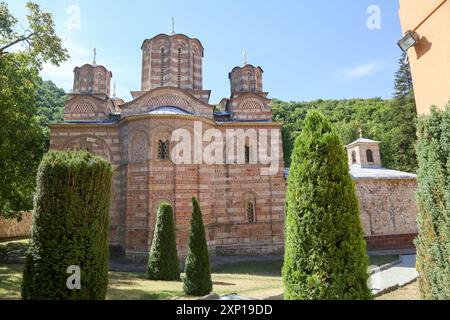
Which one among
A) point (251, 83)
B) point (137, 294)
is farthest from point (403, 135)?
point (137, 294)

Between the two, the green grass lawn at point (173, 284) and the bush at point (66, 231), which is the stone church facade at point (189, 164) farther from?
the bush at point (66, 231)

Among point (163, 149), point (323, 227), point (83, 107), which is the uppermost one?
point (83, 107)

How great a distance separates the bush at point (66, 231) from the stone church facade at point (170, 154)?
27.5 ft

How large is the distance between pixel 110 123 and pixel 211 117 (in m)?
5.22

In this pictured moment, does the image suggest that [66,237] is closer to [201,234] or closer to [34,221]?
[34,221]

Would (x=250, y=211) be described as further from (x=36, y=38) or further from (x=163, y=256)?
(x=36, y=38)

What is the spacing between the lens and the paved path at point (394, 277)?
866cm

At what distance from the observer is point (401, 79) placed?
36594mm

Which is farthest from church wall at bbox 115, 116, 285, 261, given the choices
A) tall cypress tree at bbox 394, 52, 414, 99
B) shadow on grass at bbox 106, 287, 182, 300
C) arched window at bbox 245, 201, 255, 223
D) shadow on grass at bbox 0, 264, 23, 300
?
tall cypress tree at bbox 394, 52, 414, 99

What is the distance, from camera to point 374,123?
130 ft

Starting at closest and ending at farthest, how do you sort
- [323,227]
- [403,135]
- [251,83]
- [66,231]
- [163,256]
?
[323,227]
[66,231]
[163,256]
[251,83]
[403,135]

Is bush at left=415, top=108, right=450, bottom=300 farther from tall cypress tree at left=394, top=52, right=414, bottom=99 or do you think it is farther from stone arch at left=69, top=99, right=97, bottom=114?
tall cypress tree at left=394, top=52, right=414, bottom=99

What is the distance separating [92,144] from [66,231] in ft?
37.4

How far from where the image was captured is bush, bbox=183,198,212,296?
8044 millimetres
